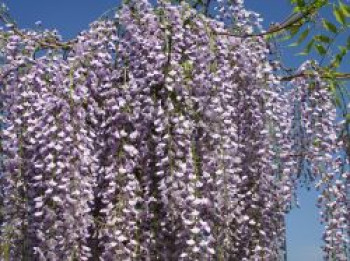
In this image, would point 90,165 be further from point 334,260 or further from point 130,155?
point 334,260

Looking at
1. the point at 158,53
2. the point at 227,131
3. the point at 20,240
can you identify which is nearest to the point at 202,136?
the point at 227,131

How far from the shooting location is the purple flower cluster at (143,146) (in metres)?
5.10

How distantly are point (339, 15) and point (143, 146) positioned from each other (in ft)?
6.34

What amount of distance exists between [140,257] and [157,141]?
818 mm

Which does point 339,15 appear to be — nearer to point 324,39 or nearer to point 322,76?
point 324,39

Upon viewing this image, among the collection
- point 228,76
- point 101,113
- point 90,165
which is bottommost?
point 90,165

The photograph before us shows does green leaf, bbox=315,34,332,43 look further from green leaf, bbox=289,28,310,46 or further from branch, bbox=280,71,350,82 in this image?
branch, bbox=280,71,350,82

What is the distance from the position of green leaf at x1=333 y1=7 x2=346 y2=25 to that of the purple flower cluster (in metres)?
0.83

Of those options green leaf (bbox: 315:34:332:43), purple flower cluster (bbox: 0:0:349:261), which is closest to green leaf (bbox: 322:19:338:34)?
green leaf (bbox: 315:34:332:43)

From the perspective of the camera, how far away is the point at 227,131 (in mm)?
5504

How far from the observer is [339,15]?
588cm

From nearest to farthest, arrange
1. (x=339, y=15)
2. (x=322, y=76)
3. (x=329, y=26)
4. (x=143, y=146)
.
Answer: (x=143, y=146) < (x=339, y=15) < (x=329, y=26) < (x=322, y=76)

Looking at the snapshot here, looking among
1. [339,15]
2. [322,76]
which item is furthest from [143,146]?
[322,76]

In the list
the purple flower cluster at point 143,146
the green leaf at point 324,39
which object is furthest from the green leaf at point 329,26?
the purple flower cluster at point 143,146
